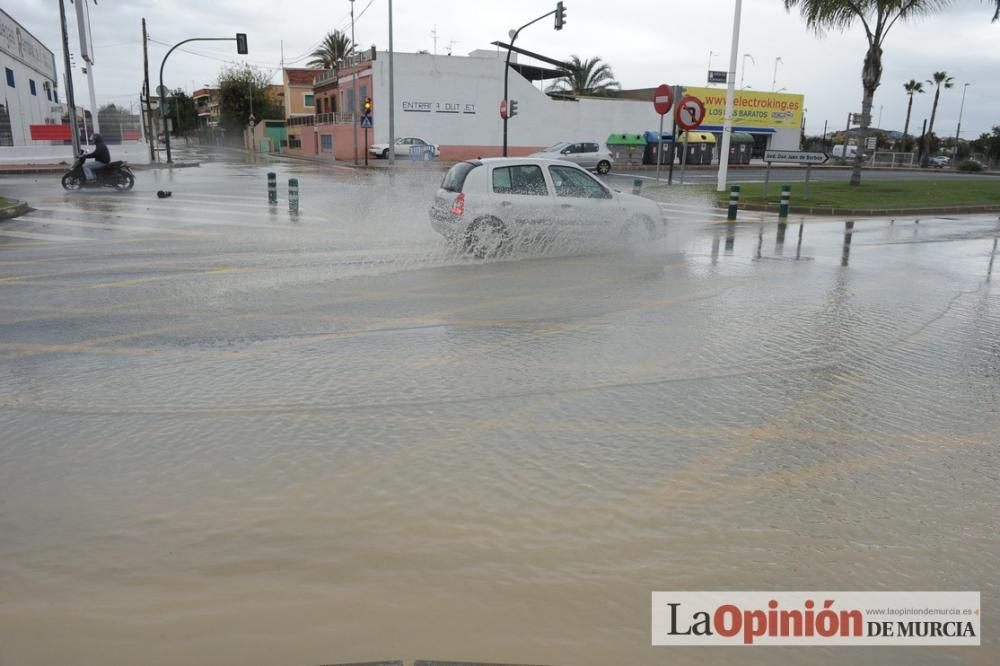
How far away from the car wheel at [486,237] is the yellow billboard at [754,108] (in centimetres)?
4852

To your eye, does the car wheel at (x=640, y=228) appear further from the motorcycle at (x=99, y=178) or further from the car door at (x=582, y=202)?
the motorcycle at (x=99, y=178)

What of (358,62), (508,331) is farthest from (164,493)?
(358,62)

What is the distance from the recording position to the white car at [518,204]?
10867 millimetres

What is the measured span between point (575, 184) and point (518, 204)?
1.02m

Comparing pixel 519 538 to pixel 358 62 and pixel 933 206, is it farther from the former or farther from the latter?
pixel 358 62

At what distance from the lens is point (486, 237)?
11.0 m

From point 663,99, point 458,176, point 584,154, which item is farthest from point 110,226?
point 584,154

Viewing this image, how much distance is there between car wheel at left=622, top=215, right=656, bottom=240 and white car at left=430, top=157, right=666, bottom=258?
10.7 inches

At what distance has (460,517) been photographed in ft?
11.4

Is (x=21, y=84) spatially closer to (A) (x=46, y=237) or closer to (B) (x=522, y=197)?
(A) (x=46, y=237)

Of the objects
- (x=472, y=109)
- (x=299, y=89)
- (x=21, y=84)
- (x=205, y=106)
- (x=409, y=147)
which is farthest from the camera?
(x=205, y=106)

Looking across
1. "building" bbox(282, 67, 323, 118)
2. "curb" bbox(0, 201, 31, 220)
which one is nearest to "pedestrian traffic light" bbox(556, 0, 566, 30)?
"curb" bbox(0, 201, 31, 220)

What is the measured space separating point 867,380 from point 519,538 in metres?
3.55

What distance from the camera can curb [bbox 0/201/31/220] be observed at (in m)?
15.4
